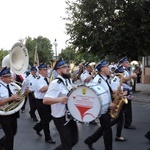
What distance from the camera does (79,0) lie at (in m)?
14.4

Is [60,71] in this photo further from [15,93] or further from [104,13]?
[104,13]

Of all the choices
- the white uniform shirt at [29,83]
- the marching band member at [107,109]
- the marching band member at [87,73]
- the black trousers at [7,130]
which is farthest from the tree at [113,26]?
the black trousers at [7,130]

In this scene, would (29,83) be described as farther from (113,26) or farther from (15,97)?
(113,26)

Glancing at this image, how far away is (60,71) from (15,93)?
3.56ft

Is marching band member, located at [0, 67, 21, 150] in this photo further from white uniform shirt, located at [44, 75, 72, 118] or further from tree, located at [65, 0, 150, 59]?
tree, located at [65, 0, 150, 59]

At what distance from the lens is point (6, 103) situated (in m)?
4.95

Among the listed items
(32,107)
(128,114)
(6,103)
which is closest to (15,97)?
(6,103)

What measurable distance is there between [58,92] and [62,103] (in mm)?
190

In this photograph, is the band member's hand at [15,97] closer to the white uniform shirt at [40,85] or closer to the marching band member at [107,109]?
the marching band member at [107,109]

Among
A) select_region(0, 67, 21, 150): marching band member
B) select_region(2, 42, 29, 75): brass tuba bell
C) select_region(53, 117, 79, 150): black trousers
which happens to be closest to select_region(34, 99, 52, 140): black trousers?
select_region(2, 42, 29, 75): brass tuba bell

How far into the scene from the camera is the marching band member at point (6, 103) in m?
→ 4.85

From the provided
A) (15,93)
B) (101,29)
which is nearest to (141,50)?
(101,29)

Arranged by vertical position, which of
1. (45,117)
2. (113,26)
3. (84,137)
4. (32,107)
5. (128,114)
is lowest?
(84,137)

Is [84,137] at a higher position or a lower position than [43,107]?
lower
